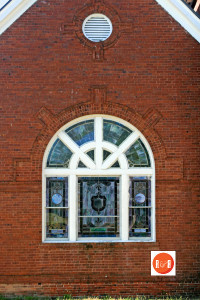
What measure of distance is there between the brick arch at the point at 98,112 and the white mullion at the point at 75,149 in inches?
8.8

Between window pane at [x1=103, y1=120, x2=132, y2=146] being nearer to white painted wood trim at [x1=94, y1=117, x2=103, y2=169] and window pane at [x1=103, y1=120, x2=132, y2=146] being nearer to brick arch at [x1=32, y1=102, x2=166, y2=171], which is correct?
white painted wood trim at [x1=94, y1=117, x2=103, y2=169]

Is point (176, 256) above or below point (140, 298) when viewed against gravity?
above

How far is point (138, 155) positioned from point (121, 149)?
39 cm

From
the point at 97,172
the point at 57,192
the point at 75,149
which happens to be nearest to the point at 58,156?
the point at 75,149

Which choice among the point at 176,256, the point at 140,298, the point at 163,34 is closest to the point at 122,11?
the point at 163,34

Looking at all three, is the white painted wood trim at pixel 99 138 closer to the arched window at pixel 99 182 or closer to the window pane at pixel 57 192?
the arched window at pixel 99 182

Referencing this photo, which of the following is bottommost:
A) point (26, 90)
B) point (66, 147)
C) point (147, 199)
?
point (147, 199)

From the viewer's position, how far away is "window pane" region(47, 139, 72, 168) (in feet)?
29.0

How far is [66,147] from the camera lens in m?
8.87

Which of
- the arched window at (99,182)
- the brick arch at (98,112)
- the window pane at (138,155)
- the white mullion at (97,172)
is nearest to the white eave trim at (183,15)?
the brick arch at (98,112)

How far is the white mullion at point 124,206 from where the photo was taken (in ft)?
28.7

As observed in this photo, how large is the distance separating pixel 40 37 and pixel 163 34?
261 cm

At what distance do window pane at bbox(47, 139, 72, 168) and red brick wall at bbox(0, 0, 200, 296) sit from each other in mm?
286

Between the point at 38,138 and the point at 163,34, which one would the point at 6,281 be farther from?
the point at 163,34
